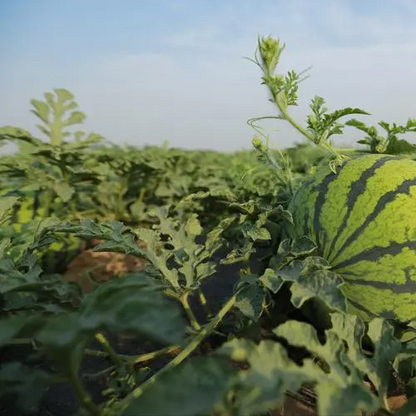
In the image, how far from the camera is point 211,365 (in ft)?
3.27

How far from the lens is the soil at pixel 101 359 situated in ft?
5.98

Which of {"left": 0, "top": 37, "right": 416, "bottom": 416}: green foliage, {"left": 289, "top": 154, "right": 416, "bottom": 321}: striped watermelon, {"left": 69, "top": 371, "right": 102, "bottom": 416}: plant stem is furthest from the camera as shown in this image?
{"left": 289, "top": 154, "right": 416, "bottom": 321}: striped watermelon

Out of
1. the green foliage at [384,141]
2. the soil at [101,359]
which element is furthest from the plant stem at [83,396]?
the green foliage at [384,141]

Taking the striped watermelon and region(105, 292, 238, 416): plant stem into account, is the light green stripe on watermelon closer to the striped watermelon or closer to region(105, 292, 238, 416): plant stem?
the striped watermelon

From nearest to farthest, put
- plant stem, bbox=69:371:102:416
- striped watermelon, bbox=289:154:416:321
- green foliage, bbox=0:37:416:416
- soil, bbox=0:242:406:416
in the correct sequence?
green foliage, bbox=0:37:416:416 → plant stem, bbox=69:371:102:416 → striped watermelon, bbox=289:154:416:321 → soil, bbox=0:242:406:416

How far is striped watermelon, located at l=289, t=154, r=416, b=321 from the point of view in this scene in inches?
67.9

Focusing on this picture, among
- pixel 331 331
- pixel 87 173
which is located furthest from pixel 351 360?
pixel 87 173

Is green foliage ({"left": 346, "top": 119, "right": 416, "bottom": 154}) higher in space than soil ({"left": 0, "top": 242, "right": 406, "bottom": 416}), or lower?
higher

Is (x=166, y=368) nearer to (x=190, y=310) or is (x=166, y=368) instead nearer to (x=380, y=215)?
(x=190, y=310)

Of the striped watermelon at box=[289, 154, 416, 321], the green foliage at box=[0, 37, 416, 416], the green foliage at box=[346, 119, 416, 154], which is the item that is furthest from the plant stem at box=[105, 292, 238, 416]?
the green foliage at box=[346, 119, 416, 154]

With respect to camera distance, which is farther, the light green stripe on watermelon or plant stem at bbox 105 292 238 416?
the light green stripe on watermelon

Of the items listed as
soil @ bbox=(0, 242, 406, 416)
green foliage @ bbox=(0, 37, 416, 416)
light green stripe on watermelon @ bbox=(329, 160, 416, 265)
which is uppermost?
light green stripe on watermelon @ bbox=(329, 160, 416, 265)

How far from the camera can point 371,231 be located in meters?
1.78

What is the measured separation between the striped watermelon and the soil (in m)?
0.43
